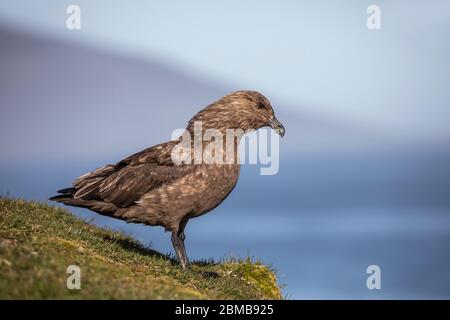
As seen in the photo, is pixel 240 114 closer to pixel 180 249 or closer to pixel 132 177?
pixel 132 177

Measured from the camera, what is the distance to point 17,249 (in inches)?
330

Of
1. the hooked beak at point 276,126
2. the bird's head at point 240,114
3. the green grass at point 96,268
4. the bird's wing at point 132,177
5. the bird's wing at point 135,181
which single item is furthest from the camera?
the hooked beak at point 276,126

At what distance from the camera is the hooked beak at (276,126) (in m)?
11.0

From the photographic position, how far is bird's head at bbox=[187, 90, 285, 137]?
35.1 feet

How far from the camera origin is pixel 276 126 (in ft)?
36.2

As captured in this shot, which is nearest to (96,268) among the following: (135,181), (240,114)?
(135,181)

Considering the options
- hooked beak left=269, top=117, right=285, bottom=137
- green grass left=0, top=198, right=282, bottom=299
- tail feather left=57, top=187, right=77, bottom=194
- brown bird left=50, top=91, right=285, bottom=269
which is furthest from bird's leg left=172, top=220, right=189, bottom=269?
hooked beak left=269, top=117, right=285, bottom=137

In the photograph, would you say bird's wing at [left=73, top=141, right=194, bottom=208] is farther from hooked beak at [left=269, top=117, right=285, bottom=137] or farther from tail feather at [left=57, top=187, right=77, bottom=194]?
hooked beak at [left=269, top=117, right=285, bottom=137]

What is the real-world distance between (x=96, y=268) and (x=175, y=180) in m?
2.19

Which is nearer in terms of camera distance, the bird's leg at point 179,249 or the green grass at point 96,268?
the green grass at point 96,268

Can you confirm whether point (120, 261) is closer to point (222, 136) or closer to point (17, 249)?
point (17, 249)

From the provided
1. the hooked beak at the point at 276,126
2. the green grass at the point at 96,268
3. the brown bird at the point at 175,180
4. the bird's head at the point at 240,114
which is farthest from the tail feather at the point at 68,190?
the hooked beak at the point at 276,126

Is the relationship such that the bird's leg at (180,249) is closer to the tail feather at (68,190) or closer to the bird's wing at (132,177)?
the bird's wing at (132,177)
